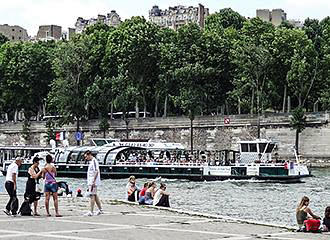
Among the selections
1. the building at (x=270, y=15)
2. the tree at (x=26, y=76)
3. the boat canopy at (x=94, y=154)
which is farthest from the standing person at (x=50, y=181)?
the building at (x=270, y=15)

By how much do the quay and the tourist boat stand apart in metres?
36.3

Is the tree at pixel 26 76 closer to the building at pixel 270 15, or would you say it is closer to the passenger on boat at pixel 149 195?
the building at pixel 270 15

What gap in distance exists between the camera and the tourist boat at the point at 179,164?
6247cm

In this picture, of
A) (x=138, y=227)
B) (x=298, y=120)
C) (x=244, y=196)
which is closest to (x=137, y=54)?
(x=298, y=120)

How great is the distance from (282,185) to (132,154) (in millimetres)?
17636

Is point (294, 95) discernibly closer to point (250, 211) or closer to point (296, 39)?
point (296, 39)

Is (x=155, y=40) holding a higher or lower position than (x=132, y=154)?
higher

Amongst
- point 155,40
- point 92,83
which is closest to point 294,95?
point 155,40

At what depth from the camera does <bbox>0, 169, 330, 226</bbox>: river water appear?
127 ft

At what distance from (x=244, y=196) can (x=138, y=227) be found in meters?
28.0

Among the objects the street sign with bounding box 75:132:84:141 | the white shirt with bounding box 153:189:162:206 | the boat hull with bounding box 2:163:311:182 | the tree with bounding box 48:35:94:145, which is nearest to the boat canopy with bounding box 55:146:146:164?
the boat hull with bounding box 2:163:311:182

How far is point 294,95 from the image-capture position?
309 feet

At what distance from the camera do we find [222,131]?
91.9 m

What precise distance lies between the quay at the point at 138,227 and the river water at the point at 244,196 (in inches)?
346
